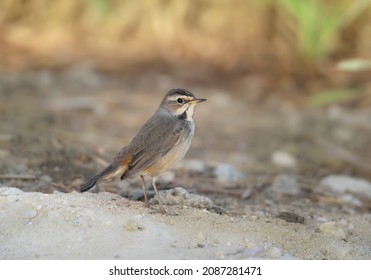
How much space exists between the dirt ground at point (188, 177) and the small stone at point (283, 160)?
2 cm

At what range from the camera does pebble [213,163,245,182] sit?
7371 millimetres

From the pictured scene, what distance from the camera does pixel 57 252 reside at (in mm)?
4805

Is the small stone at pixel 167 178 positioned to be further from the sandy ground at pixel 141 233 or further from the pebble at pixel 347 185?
the pebble at pixel 347 185

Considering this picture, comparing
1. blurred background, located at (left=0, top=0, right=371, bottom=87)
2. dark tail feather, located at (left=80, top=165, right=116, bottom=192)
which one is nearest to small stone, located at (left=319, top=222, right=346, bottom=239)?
dark tail feather, located at (left=80, top=165, right=116, bottom=192)

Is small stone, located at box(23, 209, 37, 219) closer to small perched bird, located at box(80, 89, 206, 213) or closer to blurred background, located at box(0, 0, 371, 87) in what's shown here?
small perched bird, located at box(80, 89, 206, 213)

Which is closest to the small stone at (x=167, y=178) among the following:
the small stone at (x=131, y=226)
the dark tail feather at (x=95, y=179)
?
the dark tail feather at (x=95, y=179)

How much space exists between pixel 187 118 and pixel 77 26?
6311 mm

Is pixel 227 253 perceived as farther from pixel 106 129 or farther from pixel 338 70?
pixel 338 70

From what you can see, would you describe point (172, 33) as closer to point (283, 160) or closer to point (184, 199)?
point (283, 160)

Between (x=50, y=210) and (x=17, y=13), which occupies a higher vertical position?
(x=17, y=13)

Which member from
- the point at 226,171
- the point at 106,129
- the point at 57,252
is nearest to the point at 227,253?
the point at 57,252

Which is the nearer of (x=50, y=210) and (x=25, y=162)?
(x=50, y=210)

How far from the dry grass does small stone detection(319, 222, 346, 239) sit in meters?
5.94

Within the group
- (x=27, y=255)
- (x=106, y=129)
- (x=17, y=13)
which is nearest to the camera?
(x=27, y=255)
